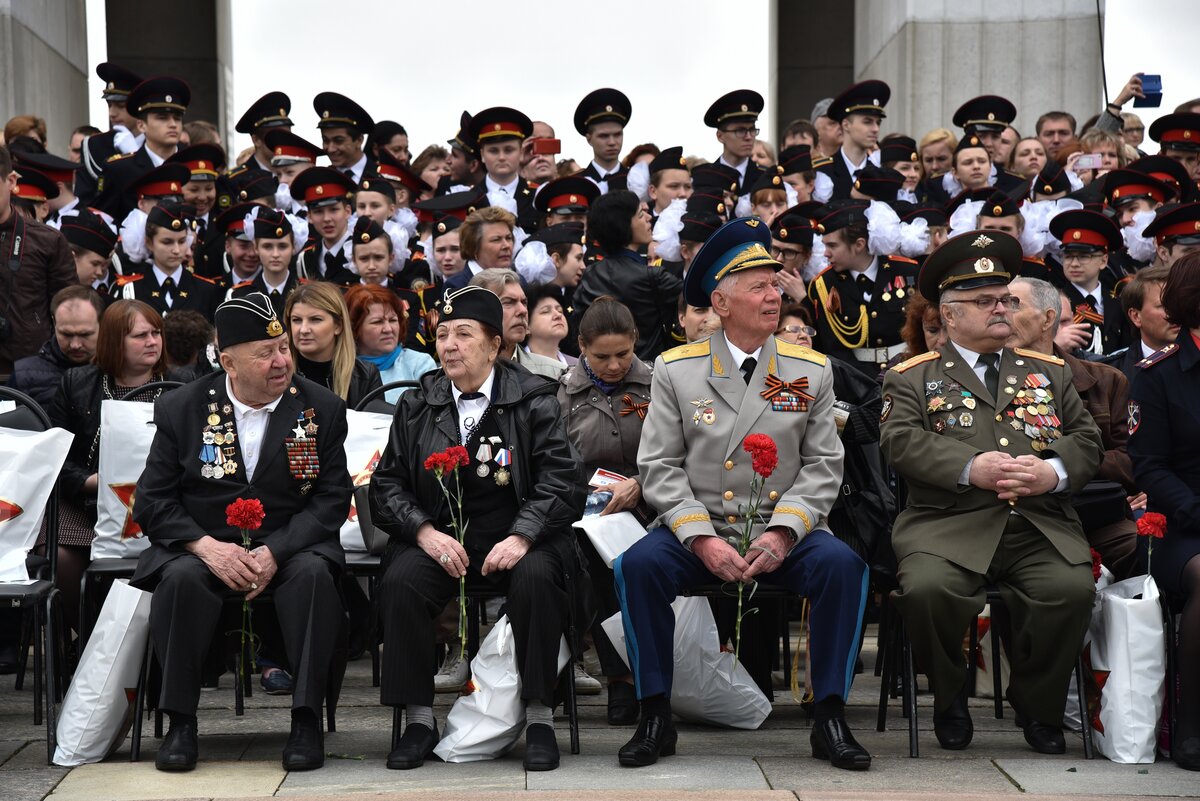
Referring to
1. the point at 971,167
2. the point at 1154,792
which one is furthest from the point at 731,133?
the point at 1154,792

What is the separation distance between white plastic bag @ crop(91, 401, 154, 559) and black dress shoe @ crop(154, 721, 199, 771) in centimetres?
95

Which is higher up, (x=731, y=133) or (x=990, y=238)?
(x=731, y=133)

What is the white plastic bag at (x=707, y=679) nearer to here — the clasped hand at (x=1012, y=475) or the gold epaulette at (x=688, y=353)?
the gold epaulette at (x=688, y=353)

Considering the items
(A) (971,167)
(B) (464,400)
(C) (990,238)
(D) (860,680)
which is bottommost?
(D) (860,680)

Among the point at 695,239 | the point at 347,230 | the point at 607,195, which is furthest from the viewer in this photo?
the point at 347,230

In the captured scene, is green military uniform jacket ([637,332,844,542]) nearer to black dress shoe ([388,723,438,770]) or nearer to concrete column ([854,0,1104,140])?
black dress shoe ([388,723,438,770])

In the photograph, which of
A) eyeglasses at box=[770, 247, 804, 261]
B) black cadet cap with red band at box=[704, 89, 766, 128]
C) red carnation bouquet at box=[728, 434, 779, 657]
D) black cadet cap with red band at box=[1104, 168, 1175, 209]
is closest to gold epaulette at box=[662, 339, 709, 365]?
red carnation bouquet at box=[728, 434, 779, 657]

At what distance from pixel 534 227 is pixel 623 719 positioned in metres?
5.29

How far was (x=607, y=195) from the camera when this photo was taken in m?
8.55

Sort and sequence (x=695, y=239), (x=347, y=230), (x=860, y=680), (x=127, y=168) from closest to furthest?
(x=860, y=680), (x=695, y=239), (x=347, y=230), (x=127, y=168)

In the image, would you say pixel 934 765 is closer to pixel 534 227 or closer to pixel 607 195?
pixel 607 195

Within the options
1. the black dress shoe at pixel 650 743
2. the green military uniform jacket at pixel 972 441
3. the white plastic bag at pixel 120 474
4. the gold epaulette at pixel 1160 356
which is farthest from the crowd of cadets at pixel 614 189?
the black dress shoe at pixel 650 743

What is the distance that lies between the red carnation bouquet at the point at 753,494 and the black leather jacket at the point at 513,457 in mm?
574

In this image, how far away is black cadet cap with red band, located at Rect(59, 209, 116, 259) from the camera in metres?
9.20
